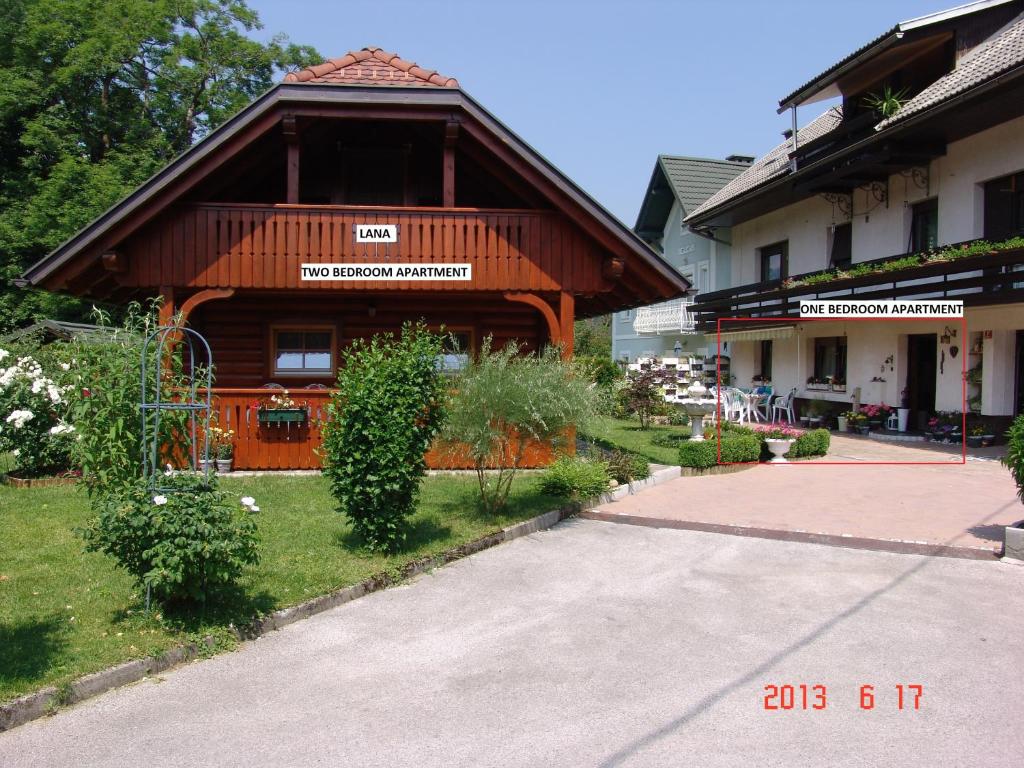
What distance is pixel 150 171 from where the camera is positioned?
31000mm

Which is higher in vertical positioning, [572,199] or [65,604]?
[572,199]

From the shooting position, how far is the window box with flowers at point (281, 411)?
12055 mm

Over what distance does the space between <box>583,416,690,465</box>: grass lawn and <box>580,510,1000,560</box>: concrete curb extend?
1117 millimetres

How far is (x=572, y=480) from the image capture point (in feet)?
33.5

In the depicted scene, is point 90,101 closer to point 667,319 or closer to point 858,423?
point 667,319

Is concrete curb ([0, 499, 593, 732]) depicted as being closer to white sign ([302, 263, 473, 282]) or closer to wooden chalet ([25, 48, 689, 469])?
white sign ([302, 263, 473, 282])

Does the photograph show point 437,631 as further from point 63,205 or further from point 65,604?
point 63,205

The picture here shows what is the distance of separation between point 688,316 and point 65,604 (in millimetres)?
28800

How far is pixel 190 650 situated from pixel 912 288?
16697 millimetres

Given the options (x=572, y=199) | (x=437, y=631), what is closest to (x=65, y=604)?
(x=437, y=631)

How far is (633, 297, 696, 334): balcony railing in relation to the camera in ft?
106

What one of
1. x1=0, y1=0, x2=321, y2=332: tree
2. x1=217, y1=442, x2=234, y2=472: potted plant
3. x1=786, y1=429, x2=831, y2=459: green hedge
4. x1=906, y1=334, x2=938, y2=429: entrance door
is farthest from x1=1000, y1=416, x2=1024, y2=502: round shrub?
x1=0, y1=0, x2=321, y2=332: tree

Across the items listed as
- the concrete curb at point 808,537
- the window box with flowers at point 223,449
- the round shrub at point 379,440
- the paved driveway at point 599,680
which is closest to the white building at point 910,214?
the concrete curb at point 808,537
